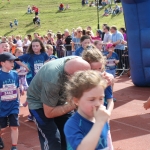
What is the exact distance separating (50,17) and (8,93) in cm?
3742

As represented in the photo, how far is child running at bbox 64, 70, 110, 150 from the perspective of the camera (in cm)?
256

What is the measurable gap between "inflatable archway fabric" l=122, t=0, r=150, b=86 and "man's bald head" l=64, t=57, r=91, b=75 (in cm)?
642

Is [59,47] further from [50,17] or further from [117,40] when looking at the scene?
[50,17]

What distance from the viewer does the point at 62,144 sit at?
4.34 metres

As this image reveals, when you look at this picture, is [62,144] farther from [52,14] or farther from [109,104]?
[52,14]

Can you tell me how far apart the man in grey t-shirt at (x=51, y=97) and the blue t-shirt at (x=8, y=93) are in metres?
1.77

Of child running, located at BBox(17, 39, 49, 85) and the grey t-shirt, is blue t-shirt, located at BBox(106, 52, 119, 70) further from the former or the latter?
the grey t-shirt

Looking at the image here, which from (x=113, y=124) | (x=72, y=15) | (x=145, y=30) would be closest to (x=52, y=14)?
(x=72, y=15)

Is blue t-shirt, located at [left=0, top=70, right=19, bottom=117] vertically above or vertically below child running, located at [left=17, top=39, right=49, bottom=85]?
below

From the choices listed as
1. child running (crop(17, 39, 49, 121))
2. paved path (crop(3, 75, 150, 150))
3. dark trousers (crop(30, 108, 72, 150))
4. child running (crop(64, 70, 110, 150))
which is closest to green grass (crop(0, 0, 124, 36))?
paved path (crop(3, 75, 150, 150))

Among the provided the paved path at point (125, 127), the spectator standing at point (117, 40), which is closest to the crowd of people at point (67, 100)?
the paved path at point (125, 127)

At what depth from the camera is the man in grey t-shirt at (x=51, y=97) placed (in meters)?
3.68

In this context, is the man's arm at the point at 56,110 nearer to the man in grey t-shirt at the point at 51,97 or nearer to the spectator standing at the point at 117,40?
the man in grey t-shirt at the point at 51,97

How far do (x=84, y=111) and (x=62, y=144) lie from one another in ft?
5.58
